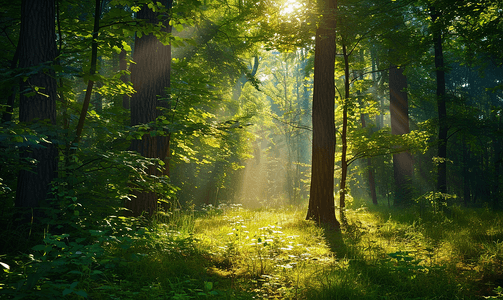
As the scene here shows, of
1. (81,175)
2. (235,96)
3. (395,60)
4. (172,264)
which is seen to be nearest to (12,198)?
(81,175)

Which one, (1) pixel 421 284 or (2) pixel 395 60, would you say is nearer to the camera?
(1) pixel 421 284

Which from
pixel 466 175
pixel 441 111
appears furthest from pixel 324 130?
pixel 466 175

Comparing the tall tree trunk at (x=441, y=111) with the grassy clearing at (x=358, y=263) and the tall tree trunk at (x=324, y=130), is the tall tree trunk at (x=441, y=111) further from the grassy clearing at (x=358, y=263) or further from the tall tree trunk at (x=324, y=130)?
the tall tree trunk at (x=324, y=130)

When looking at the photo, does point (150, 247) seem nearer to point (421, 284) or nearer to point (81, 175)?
point (81, 175)

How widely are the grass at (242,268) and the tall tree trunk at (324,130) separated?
1.30m

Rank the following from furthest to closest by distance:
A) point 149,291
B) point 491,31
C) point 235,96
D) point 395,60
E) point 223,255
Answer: point 235,96 → point 395,60 → point 491,31 → point 223,255 → point 149,291

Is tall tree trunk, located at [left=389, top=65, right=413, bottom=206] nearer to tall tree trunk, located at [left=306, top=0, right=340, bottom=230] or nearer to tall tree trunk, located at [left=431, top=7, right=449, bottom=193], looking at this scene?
tall tree trunk, located at [left=431, top=7, right=449, bottom=193]

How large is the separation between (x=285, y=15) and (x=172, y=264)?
6.25 metres

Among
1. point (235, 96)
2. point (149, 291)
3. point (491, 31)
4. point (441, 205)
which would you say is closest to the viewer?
point (149, 291)

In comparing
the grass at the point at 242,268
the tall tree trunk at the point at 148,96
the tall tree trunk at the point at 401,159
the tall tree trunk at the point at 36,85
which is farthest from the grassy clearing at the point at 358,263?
the tall tree trunk at the point at 401,159

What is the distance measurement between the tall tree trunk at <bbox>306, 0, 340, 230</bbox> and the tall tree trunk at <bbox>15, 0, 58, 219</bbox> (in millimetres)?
5299

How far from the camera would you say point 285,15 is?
723 centimetres

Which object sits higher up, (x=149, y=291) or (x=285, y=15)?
(x=285, y=15)

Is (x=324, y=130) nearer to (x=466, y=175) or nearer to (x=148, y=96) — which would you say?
(x=148, y=96)
